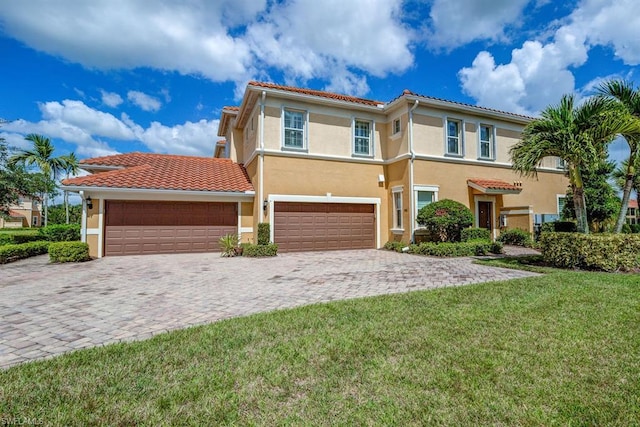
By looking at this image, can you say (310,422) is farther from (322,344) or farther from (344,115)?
(344,115)

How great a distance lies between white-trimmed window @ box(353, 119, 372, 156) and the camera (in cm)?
1499

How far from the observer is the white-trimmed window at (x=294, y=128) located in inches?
544

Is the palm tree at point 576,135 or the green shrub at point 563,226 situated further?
the green shrub at point 563,226

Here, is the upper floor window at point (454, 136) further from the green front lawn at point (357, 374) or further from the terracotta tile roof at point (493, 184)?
the green front lawn at point (357, 374)

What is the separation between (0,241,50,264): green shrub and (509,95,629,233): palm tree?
17230 mm

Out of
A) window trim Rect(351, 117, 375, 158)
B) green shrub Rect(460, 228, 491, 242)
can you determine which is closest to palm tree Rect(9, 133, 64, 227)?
window trim Rect(351, 117, 375, 158)

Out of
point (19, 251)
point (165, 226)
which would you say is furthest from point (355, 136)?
point (19, 251)

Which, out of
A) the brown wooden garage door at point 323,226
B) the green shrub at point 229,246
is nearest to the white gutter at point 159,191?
the brown wooden garage door at point 323,226

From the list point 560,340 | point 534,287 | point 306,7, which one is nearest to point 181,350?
point 560,340

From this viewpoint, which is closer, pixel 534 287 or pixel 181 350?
pixel 181 350

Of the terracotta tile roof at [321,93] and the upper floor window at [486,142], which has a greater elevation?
the terracotta tile roof at [321,93]

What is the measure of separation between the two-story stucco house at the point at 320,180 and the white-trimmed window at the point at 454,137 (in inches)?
2.1

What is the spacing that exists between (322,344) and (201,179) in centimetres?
1255

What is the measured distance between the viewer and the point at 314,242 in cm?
1422
